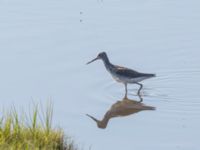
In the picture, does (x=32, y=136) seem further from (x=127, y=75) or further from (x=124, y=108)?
(x=127, y=75)

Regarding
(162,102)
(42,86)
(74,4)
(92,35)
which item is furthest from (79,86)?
(74,4)

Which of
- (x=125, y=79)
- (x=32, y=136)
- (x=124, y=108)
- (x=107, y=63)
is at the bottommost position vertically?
(x=124, y=108)

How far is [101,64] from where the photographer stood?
14711 mm

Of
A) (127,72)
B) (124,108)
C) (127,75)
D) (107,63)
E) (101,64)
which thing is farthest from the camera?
(101,64)

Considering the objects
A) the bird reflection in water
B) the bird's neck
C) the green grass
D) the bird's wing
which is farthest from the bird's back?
the green grass

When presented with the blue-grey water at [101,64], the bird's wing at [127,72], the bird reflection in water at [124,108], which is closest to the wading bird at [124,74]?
the bird's wing at [127,72]

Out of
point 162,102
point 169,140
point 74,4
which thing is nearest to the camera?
point 169,140

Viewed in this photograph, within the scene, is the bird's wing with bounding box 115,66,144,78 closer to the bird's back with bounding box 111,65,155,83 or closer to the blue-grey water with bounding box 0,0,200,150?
the bird's back with bounding box 111,65,155,83

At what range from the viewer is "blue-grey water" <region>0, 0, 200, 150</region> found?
1101cm

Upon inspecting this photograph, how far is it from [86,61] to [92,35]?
3.71ft

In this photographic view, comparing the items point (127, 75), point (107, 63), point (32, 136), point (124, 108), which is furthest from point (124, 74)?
point (32, 136)

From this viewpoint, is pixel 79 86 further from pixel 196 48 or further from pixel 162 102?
pixel 196 48

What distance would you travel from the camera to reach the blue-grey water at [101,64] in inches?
433

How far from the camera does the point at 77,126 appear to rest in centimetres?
1114
